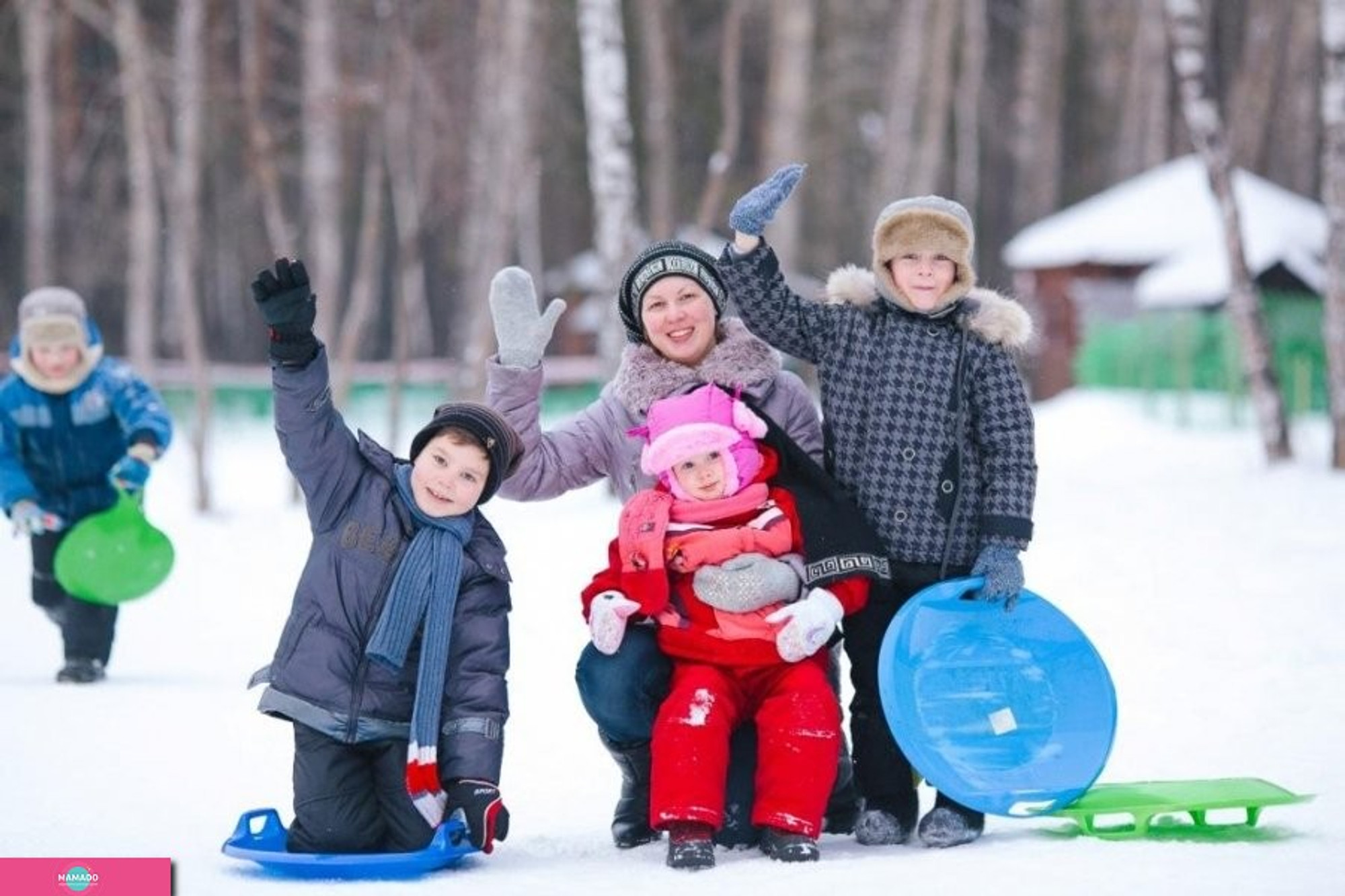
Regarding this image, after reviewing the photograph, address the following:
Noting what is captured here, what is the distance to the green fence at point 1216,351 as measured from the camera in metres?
20.6

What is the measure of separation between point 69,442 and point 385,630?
139 inches

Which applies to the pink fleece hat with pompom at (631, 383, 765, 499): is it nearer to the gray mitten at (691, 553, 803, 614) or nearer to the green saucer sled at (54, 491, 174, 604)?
the gray mitten at (691, 553, 803, 614)

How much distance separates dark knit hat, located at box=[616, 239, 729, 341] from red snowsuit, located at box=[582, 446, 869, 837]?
20.0 inches

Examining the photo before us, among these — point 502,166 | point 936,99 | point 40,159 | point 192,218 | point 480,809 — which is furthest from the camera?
point 936,99

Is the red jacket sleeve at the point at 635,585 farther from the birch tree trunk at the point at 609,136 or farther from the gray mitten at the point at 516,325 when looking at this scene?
the birch tree trunk at the point at 609,136

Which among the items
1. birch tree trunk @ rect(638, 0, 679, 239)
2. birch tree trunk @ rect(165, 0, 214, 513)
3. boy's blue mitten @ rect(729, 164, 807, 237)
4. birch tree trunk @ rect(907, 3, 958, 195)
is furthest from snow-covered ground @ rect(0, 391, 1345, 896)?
birch tree trunk @ rect(907, 3, 958, 195)

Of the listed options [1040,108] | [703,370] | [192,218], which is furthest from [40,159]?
[703,370]

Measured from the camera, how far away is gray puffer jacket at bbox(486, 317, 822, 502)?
15.0 ft

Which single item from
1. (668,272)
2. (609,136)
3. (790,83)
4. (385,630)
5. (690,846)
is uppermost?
(790,83)

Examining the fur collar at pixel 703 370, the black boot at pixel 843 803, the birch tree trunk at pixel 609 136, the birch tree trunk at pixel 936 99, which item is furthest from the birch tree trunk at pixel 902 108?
the black boot at pixel 843 803

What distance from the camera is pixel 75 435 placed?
7.20m

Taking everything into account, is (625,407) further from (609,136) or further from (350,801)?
(609,136)

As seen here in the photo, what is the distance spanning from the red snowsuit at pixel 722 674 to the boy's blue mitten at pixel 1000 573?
29 centimetres

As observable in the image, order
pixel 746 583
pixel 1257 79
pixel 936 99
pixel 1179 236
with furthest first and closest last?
pixel 1257 79
pixel 936 99
pixel 1179 236
pixel 746 583
